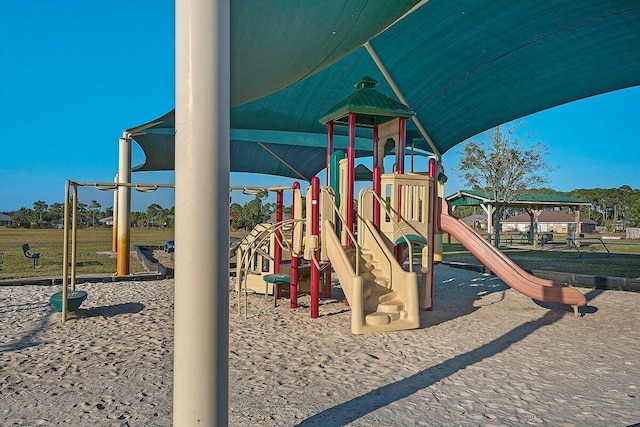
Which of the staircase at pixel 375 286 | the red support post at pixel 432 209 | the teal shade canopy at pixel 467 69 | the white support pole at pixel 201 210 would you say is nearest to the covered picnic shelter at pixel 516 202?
the teal shade canopy at pixel 467 69

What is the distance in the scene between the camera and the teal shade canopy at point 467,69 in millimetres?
7695

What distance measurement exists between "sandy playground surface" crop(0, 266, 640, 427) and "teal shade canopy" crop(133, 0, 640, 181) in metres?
3.35

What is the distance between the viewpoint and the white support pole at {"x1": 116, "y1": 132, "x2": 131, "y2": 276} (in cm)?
1108

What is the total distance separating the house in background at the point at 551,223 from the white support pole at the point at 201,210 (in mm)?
74108

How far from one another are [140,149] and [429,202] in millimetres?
10591

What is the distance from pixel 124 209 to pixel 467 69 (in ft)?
27.5

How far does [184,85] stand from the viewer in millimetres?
2078

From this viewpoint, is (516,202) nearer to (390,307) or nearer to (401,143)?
(401,143)

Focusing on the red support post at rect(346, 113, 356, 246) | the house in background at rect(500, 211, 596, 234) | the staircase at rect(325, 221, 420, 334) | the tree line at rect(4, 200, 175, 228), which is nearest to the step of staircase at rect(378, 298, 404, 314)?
the staircase at rect(325, 221, 420, 334)

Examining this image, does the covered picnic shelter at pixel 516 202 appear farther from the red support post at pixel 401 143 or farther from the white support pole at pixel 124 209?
the white support pole at pixel 124 209

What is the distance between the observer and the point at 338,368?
4.76 m

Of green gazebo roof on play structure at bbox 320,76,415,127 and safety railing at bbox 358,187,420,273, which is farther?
green gazebo roof on play structure at bbox 320,76,415,127

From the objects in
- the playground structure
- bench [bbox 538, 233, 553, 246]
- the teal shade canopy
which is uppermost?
the teal shade canopy

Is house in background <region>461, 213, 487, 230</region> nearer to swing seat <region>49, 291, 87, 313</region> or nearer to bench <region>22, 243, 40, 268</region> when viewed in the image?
bench <region>22, 243, 40, 268</region>
